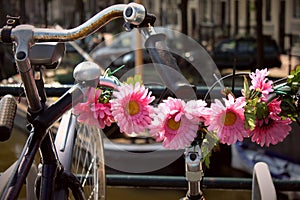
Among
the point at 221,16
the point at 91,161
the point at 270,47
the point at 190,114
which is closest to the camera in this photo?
the point at 190,114

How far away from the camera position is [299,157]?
18.0ft

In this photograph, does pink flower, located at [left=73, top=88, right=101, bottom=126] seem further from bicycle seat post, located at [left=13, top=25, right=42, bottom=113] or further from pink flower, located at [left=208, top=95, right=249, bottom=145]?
pink flower, located at [left=208, top=95, right=249, bottom=145]

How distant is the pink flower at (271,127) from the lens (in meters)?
0.90

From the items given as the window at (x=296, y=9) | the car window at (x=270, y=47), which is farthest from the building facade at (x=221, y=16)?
the car window at (x=270, y=47)

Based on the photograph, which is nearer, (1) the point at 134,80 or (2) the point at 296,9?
(1) the point at 134,80

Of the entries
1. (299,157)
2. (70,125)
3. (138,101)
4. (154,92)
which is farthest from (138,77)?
(299,157)

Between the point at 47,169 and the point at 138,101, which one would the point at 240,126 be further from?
the point at 47,169

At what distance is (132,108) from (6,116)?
0.20m

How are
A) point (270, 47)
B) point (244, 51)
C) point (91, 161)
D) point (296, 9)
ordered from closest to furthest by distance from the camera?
point (91, 161) < point (244, 51) < point (270, 47) < point (296, 9)

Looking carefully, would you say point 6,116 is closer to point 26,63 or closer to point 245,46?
point 26,63

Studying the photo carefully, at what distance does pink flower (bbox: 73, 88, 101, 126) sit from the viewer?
2.93ft

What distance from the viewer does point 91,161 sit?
1.31 m

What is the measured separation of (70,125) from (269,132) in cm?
45

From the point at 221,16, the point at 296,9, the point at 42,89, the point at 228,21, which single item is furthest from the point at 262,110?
the point at 221,16
